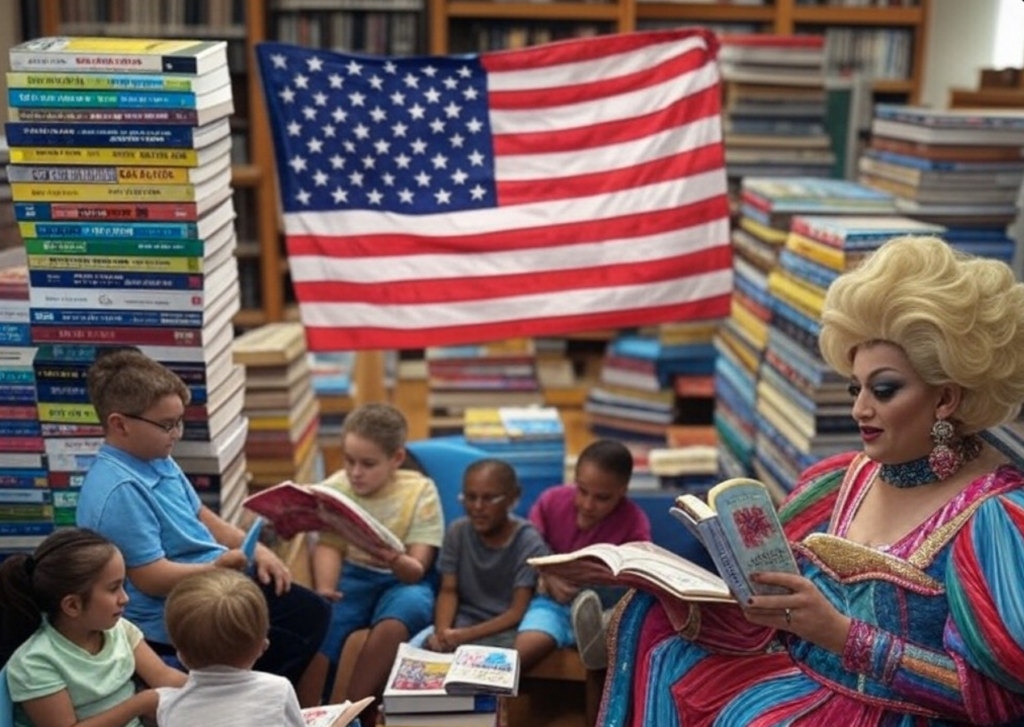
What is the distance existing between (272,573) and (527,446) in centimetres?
112

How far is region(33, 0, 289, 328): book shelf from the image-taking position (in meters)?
5.34

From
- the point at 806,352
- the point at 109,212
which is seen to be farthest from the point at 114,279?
the point at 806,352

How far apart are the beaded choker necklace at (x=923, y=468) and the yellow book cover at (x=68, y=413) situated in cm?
161

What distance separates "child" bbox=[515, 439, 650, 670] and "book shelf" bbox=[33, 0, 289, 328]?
9.80ft

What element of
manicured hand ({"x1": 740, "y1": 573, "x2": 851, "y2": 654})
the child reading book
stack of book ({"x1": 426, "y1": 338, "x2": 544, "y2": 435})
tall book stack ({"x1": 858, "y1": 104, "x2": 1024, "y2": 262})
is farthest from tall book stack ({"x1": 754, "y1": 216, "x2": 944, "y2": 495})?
stack of book ({"x1": 426, "y1": 338, "x2": 544, "y2": 435})

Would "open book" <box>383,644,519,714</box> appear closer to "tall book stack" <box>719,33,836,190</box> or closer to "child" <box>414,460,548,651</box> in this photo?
"child" <box>414,460,548,651</box>

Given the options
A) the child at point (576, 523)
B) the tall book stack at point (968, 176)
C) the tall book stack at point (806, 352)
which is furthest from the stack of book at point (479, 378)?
the child at point (576, 523)

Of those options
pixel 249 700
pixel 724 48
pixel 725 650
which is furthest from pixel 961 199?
pixel 249 700

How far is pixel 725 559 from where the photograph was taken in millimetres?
1842

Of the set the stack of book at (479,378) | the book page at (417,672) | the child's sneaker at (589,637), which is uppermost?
the child's sneaker at (589,637)

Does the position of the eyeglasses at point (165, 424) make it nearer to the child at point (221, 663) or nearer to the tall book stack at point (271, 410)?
the child at point (221, 663)

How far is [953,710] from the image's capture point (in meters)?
1.81

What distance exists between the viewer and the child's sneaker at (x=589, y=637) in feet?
7.73

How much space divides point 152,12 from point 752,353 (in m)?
3.19
